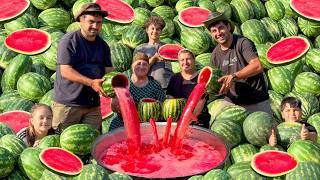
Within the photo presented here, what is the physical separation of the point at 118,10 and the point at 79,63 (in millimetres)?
2965

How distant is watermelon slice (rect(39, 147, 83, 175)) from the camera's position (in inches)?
175

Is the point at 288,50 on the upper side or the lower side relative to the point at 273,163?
lower

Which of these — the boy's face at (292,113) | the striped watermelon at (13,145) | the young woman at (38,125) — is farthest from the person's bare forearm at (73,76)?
the boy's face at (292,113)

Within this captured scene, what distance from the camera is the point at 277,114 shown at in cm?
771

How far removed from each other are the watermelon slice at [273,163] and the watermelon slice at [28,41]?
3.69m

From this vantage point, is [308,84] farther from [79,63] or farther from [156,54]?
[79,63]

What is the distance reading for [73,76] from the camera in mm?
5891

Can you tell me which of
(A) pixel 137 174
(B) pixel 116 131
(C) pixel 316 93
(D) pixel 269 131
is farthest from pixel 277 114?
(A) pixel 137 174

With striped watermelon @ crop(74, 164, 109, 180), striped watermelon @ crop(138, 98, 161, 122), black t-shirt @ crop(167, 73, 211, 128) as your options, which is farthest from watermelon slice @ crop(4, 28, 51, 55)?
striped watermelon @ crop(74, 164, 109, 180)

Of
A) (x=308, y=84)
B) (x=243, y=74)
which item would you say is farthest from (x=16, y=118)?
(x=308, y=84)

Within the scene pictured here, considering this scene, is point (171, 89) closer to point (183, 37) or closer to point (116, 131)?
point (116, 131)

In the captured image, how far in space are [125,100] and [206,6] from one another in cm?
490

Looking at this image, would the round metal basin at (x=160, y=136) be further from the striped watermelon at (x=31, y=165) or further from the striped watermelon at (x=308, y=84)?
the striped watermelon at (x=308, y=84)

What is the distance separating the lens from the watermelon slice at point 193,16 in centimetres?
896
